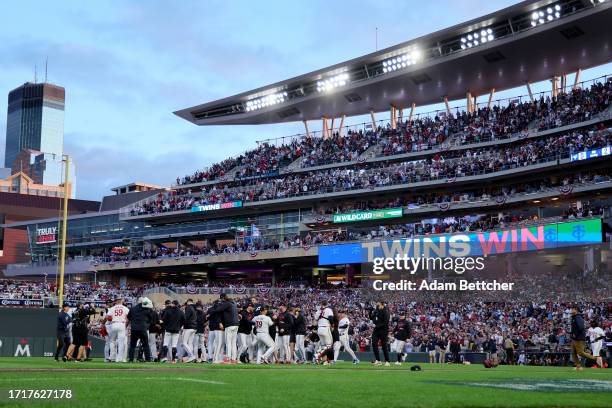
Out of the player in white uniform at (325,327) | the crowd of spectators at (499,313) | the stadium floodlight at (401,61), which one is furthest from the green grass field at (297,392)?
the stadium floodlight at (401,61)

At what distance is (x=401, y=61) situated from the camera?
2648 inches

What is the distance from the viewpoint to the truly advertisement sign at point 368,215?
63906 mm

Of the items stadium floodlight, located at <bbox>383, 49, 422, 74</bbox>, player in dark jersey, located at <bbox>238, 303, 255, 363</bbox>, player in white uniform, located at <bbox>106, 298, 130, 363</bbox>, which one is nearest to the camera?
player in white uniform, located at <bbox>106, 298, 130, 363</bbox>

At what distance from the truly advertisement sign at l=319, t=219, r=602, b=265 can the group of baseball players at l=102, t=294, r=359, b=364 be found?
2740 centimetres

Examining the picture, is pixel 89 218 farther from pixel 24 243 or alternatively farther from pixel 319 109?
pixel 319 109

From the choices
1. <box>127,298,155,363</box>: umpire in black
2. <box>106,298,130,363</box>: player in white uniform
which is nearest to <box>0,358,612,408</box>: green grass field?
<box>127,298,155,363</box>: umpire in black

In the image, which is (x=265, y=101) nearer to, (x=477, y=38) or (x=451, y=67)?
(x=451, y=67)

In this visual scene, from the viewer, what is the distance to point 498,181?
61375 millimetres

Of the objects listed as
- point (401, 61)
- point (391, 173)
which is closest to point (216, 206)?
point (391, 173)

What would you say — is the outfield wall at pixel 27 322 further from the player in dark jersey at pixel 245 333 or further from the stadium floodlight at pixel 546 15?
the stadium floodlight at pixel 546 15

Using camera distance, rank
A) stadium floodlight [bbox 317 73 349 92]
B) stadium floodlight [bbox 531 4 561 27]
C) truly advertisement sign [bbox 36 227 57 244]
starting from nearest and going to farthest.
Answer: stadium floodlight [bbox 531 4 561 27] → stadium floodlight [bbox 317 73 349 92] → truly advertisement sign [bbox 36 227 57 244]

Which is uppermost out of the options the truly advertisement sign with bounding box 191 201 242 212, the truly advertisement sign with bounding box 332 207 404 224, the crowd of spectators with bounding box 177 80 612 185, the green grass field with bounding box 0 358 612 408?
the crowd of spectators with bounding box 177 80 612 185

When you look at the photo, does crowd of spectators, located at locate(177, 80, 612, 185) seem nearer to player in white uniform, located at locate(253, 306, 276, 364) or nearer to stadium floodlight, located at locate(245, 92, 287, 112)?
stadium floodlight, located at locate(245, 92, 287, 112)

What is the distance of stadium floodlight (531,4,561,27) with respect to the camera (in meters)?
56.5
